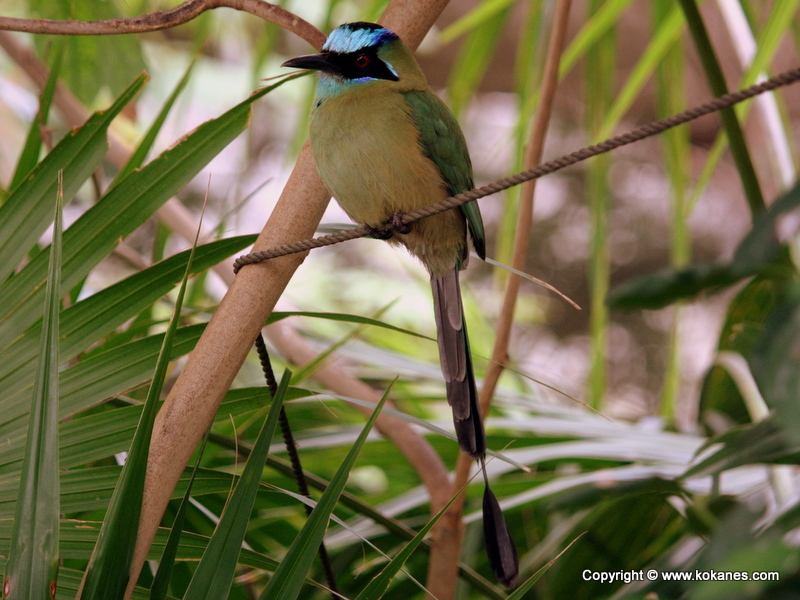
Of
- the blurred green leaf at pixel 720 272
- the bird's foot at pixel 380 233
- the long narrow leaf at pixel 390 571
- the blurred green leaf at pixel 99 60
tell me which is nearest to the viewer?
the blurred green leaf at pixel 720 272

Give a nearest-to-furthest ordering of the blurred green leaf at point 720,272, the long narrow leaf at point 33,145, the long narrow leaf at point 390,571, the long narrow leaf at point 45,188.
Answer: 1. the blurred green leaf at point 720,272
2. the long narrow leaf at point 390,571
3. the long narrow leaf at point 45,188
4. the long narrow leaf at point 33,145

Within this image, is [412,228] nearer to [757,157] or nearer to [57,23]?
[57,23]

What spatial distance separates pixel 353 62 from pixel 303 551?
895mm

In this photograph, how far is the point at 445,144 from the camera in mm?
1277

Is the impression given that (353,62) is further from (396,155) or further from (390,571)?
(390,571)

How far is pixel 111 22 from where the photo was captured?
964mm

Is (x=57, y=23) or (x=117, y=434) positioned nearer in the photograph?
(x=117, y=434)

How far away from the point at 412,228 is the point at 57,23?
62cm

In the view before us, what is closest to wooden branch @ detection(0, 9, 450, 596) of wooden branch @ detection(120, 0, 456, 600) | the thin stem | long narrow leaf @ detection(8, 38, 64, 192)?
the thin stem

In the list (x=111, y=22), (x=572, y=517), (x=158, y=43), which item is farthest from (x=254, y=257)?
(x=158, y=43)

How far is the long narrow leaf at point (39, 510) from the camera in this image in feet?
2.00

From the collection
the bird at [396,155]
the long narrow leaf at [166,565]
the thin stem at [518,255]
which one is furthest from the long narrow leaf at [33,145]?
the thin stem at [518,255]

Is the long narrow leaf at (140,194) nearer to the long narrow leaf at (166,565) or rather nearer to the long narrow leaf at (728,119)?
the long narrow leaf at (166,565)

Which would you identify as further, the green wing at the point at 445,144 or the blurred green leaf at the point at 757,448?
the green wing at the point at 445,144
